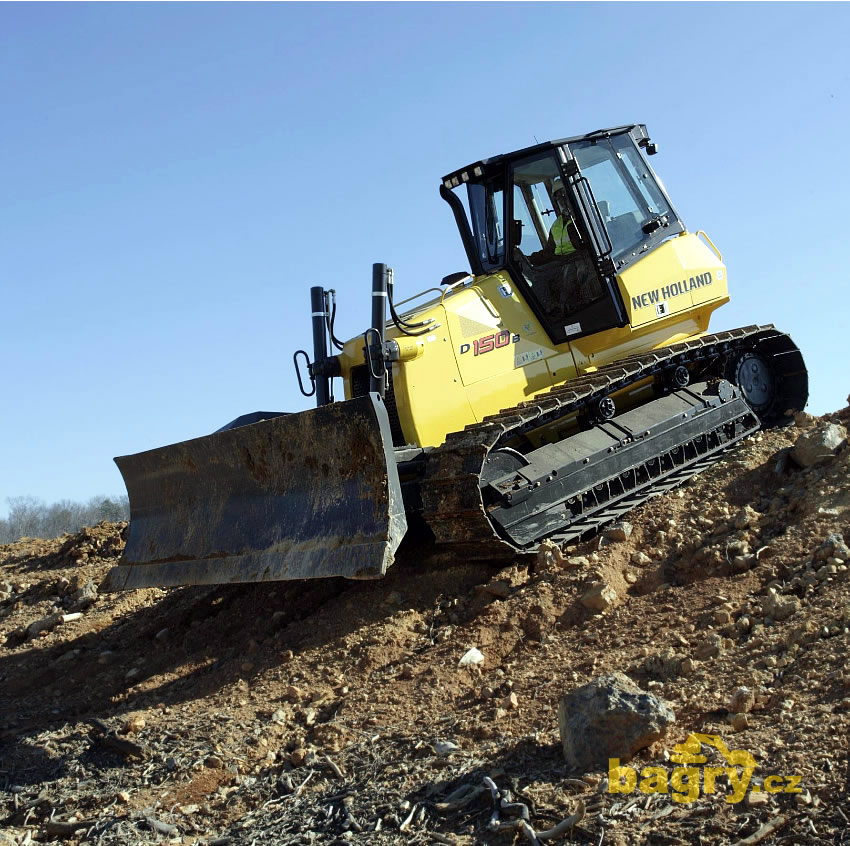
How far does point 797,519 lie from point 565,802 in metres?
3.58

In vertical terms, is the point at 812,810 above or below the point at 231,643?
below

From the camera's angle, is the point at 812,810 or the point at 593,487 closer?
the point at 812,810

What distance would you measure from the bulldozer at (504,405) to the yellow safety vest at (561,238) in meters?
0.01

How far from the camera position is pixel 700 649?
17.3 ft

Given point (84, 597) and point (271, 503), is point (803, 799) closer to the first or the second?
point (271, 503)

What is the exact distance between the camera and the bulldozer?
21.9 feet

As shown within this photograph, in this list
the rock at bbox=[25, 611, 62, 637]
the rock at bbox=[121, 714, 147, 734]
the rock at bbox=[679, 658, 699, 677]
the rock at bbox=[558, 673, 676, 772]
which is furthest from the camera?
the rock at bbox=[25, 611, 62, 637]

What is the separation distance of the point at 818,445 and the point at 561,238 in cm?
265

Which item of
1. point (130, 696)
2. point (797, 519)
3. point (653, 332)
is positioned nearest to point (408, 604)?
point (130, 696)

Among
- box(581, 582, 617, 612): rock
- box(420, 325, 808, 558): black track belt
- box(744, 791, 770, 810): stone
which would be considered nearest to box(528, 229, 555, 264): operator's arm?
box(420, 325, 808, 558): black track belt

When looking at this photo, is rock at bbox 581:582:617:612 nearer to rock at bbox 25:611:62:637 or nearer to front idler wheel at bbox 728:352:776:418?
front idler wheel at bbox 728:352:776:418

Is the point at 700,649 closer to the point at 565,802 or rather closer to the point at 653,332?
the point at 565,802

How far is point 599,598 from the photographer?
6141 mm

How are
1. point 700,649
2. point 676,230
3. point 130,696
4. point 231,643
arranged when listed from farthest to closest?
point 676,230 → point 231,643 → point 130,696 → point 700,649
